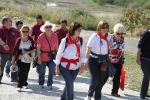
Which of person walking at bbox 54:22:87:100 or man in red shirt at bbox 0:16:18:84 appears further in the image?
man in red shirt at bbox 0:16:18:84

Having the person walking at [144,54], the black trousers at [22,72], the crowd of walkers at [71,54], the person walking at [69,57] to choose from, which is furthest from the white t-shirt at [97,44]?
the black trousers at [22,72]

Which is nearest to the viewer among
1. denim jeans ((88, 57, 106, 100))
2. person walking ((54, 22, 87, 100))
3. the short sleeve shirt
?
person walking ((54, 22, 87, 100))

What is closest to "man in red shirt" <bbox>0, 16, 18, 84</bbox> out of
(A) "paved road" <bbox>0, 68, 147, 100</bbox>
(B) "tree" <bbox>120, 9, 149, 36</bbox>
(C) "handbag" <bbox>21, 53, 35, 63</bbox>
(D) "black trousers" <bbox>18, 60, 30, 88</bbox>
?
(A) "paved road" <bbox>0, 68, 147, 100</bbox>

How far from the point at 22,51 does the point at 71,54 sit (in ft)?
7.04

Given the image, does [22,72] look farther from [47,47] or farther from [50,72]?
[47,47]

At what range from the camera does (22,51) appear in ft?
28.8

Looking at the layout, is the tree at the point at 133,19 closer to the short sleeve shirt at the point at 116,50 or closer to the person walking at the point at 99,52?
the short sleeve shirt at the point at 116,50

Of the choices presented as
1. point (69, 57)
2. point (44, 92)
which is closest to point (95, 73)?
point (69, 57)

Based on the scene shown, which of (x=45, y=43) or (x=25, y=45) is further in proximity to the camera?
(x=45, y=43)

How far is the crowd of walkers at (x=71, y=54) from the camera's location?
6977 mm

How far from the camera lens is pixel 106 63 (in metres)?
7.59

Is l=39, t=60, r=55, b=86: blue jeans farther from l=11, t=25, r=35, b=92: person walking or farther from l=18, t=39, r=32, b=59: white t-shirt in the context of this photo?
l=18, t=39, r=32, b=59: white t-shirt

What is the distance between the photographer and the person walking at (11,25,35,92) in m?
8.72

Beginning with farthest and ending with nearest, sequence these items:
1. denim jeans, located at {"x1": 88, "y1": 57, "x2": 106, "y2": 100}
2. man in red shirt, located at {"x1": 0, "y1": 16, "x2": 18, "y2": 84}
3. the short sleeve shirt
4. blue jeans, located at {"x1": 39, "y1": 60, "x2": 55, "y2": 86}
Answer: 1. man in red shirt, located at {"x1": 0, "y1": 16, "x2": 18, "y2": 84}
2. blue jeans, located at {"x1": 39, "y1": 60, "x2": 55, "y2": 86}
3. the short sleeve shirt
4. denim jeans, located at {"x1": 88, "y1": 57, "x2": 106, "y2": 100}
